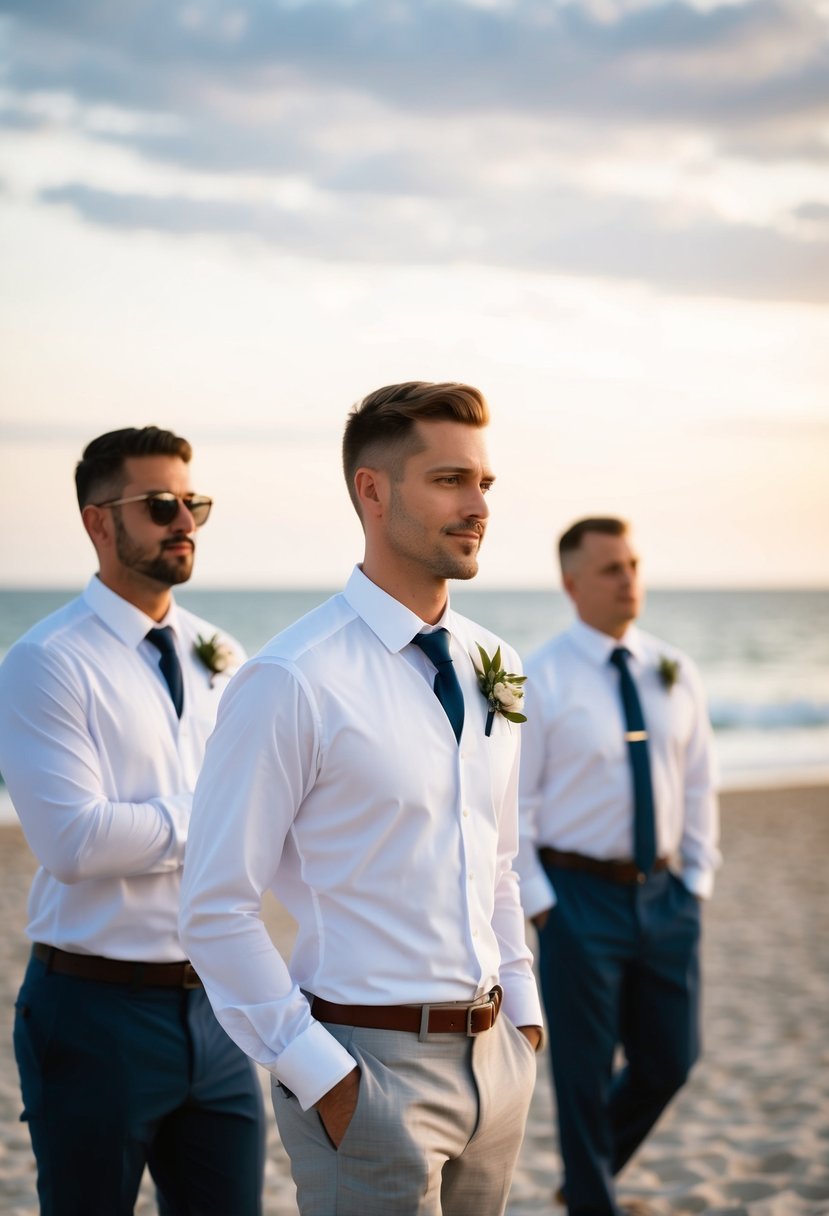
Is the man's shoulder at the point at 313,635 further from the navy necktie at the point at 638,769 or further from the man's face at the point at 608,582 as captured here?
the man's face at the point at 608,582

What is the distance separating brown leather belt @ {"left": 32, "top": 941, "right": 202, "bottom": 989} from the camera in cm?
342

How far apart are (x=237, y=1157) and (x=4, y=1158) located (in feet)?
8.54

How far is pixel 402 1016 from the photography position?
2.60m

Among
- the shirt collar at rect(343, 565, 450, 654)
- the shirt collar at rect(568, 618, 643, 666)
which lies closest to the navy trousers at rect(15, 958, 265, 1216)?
the shirt collar at rect(343, 565, 450, 654)

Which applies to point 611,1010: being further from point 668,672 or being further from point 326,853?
point 326,853

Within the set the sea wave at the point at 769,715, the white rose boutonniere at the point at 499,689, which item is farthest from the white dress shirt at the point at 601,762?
the sea wave at the point at 769,715

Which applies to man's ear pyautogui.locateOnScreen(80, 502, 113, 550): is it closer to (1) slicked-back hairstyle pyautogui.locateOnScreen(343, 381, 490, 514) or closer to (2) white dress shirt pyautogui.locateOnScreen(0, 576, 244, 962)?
(2) white dress shirt pyautogui.locateOnScreen(0, 576, 244, 962)

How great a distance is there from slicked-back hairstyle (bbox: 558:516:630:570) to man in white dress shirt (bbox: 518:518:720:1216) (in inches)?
0.4

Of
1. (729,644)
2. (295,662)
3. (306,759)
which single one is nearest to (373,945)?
(306,759)

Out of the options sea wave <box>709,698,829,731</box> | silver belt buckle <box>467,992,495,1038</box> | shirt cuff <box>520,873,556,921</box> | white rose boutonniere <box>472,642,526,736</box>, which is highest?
white rose boutonniere <box>472,642,526,736</box>

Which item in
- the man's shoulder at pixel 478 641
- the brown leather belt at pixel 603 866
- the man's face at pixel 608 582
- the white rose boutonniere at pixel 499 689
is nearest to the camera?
the white rose boutonniere at pixel 499 689

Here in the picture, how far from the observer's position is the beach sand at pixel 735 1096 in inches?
207

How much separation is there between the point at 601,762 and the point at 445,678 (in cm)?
253

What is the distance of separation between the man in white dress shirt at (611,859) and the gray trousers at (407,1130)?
88.7 inches
